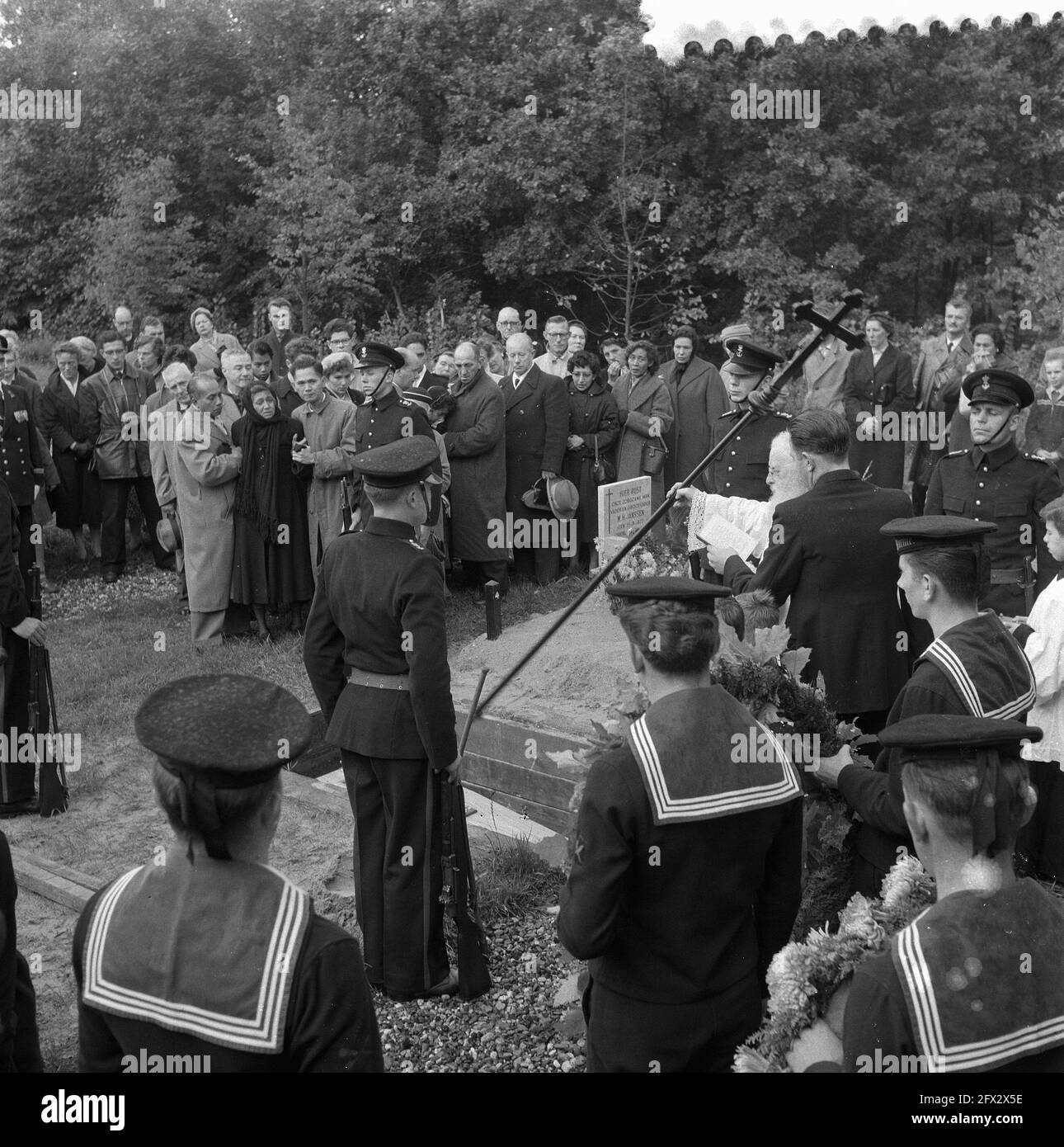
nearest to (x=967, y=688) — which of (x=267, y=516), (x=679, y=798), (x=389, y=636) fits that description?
(x=679, y=798)

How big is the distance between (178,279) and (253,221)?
1929mm

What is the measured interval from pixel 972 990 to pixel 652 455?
8.55 m

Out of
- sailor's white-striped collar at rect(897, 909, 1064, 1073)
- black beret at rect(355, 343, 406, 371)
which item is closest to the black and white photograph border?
sailor's white-striped collar at rect(897, 909, 1064, 1073)

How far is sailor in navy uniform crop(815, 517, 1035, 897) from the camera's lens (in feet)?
11.8

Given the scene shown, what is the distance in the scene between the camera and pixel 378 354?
8.73 meters

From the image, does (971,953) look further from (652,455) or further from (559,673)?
(652,455)

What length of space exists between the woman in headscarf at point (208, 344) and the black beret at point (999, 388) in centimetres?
671

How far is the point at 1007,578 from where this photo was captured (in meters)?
6.74

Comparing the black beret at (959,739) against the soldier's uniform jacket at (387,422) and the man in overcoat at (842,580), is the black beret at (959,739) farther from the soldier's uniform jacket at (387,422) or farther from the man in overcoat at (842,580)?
the soldier's uniform jacket at (387,422)

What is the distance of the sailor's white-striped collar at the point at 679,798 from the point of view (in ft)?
9.61

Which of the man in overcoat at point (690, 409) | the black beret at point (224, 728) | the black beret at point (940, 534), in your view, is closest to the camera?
the black beret at point (224, 728)

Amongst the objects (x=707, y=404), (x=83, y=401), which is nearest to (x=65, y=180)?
(x=83, y=401)

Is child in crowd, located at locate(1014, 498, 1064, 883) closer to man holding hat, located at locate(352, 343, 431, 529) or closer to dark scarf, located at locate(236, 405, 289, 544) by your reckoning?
→ man holding hat, located at locate(352, 343, 431, 529)

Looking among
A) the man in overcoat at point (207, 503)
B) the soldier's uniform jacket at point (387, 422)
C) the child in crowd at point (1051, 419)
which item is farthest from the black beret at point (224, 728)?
the child in crowd at point (1051, 419)
